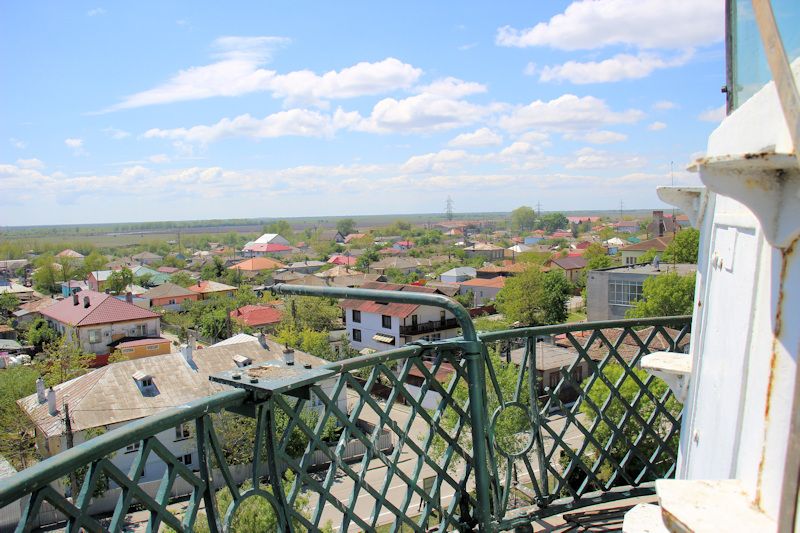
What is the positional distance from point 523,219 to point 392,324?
149m

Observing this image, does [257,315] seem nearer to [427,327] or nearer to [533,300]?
[427,327]

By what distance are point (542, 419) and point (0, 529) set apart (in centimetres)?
1513

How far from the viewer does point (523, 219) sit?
174 m

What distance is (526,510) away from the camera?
136 inches

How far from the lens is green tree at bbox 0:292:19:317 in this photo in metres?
45.1

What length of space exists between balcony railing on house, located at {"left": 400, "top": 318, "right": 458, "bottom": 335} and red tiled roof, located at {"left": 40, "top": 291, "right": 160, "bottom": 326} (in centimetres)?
1349

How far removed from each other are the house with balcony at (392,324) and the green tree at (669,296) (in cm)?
917

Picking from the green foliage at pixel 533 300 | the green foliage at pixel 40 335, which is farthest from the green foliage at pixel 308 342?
the green foliage at pixel 40 335

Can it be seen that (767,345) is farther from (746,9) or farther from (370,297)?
(370,297)

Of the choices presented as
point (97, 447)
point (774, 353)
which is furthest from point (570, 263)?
point (97, 447)

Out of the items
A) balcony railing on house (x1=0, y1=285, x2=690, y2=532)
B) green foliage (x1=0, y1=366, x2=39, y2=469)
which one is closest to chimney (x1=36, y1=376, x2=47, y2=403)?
green foliage (x1=0, y1=366, x2=39, y2=469)

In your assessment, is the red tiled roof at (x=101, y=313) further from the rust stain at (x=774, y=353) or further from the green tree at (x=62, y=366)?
the rust stain at (x=774, y=353)

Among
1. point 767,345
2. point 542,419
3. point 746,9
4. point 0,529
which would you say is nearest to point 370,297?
point 542,419

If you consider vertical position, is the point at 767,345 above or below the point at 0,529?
above
